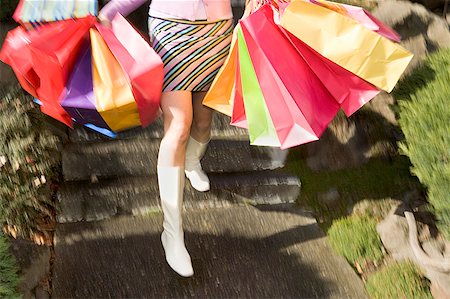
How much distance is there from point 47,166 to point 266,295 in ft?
5.70

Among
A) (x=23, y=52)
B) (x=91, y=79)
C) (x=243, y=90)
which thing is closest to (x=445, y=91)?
(x=243, y=90)

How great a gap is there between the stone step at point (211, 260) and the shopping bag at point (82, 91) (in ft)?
3.75

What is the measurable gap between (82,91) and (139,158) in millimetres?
1435

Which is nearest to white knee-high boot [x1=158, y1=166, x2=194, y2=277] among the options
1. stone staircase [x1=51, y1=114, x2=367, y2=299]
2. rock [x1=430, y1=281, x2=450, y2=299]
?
stone staircase [x1=51, y1=114, x2=367, y2=299]

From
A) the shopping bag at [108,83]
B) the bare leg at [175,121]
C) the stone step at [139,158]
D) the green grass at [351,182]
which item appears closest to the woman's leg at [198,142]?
the stone step at [139,158]

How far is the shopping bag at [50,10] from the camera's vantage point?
2.74m

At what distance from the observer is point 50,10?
275cm

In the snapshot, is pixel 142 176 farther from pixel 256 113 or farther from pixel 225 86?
pixel 256 113

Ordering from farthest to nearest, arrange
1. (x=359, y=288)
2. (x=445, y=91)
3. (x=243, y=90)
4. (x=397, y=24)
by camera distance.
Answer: (x=397, y=24), (x=359, y=288), (x=445, y=91), (x=243, y=90)

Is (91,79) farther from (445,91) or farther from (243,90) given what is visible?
(445,91)

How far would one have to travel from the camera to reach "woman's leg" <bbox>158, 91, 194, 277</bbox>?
3.02m

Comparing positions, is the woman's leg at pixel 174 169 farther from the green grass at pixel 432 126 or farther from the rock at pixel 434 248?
the rock at pixel 434 248

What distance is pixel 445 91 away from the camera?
11.3 feet

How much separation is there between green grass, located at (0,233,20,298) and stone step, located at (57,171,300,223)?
2.50 ft
